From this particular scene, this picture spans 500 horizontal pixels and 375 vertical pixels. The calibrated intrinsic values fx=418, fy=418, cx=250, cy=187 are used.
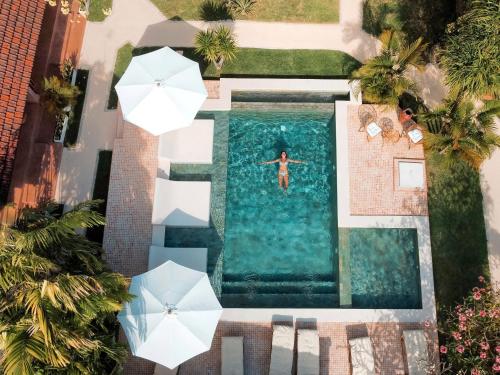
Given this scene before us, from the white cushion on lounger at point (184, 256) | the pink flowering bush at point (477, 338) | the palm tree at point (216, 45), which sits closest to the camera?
the pink flowering bush at point (477, 338)

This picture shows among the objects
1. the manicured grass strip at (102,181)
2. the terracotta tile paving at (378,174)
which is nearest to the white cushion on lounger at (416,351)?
the terracotta tile paving at (378,174)

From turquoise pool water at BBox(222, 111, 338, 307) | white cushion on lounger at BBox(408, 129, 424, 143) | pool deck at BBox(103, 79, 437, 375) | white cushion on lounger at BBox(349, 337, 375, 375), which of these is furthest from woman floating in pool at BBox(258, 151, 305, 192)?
white cushion on lounger at BBox(349, 337, 375, 375)

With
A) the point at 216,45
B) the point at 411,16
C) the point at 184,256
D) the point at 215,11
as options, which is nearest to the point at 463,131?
the point at 411,16

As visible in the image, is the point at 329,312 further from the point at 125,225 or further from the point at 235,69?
the point at 235,69

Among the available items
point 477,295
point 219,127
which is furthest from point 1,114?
point 477,295

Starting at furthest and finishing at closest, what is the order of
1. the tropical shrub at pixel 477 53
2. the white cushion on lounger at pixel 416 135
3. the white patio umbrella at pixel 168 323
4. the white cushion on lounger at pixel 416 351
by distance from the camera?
the white cushion on lounger at pixel 416 135
the tropical shrub at pixel 477 53
the white cushion on lounger at pixel 416 351
the white patio umbrella at pixel 168 323

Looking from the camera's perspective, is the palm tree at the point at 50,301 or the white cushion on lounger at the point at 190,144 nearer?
the palm tree at the point at 50,301

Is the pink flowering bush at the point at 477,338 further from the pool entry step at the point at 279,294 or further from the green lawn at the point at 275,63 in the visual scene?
the green lawn at the point at 275,63
